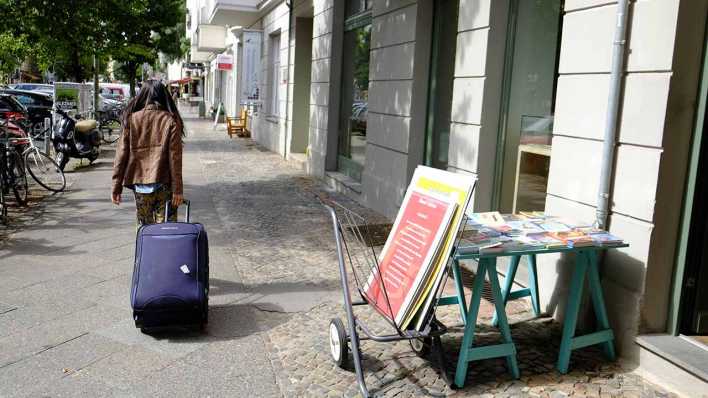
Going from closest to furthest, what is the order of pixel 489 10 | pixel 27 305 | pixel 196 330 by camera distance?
pixel 196 330 → pixel 27 305 → pixel 489 10

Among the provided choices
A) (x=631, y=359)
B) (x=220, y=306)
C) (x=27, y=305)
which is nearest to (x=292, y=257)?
(x=220, y=306)

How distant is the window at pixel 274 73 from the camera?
758 inches

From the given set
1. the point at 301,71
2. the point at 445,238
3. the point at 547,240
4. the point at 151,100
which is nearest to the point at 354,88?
the point at 301,71

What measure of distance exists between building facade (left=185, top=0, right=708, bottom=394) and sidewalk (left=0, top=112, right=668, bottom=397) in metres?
0.62

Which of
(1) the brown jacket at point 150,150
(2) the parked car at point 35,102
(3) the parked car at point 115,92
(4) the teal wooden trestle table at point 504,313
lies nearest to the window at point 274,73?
(2) the parked car at point 35,102

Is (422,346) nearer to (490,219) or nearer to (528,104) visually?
(490,219)

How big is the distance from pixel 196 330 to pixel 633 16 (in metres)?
3.69

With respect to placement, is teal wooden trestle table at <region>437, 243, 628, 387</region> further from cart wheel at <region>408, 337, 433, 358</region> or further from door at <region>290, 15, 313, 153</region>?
door at <region>290, 15, 313, 153</region>

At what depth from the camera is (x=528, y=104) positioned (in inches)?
246

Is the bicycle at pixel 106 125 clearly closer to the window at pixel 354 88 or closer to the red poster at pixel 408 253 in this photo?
the window at pixel 354 88

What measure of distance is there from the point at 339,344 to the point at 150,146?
2.43m

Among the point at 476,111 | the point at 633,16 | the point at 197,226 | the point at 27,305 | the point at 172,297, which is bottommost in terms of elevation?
the point at 27,305

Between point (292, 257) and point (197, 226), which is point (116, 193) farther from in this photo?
point (292, 257)

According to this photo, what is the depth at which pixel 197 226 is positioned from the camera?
488 centimetres
